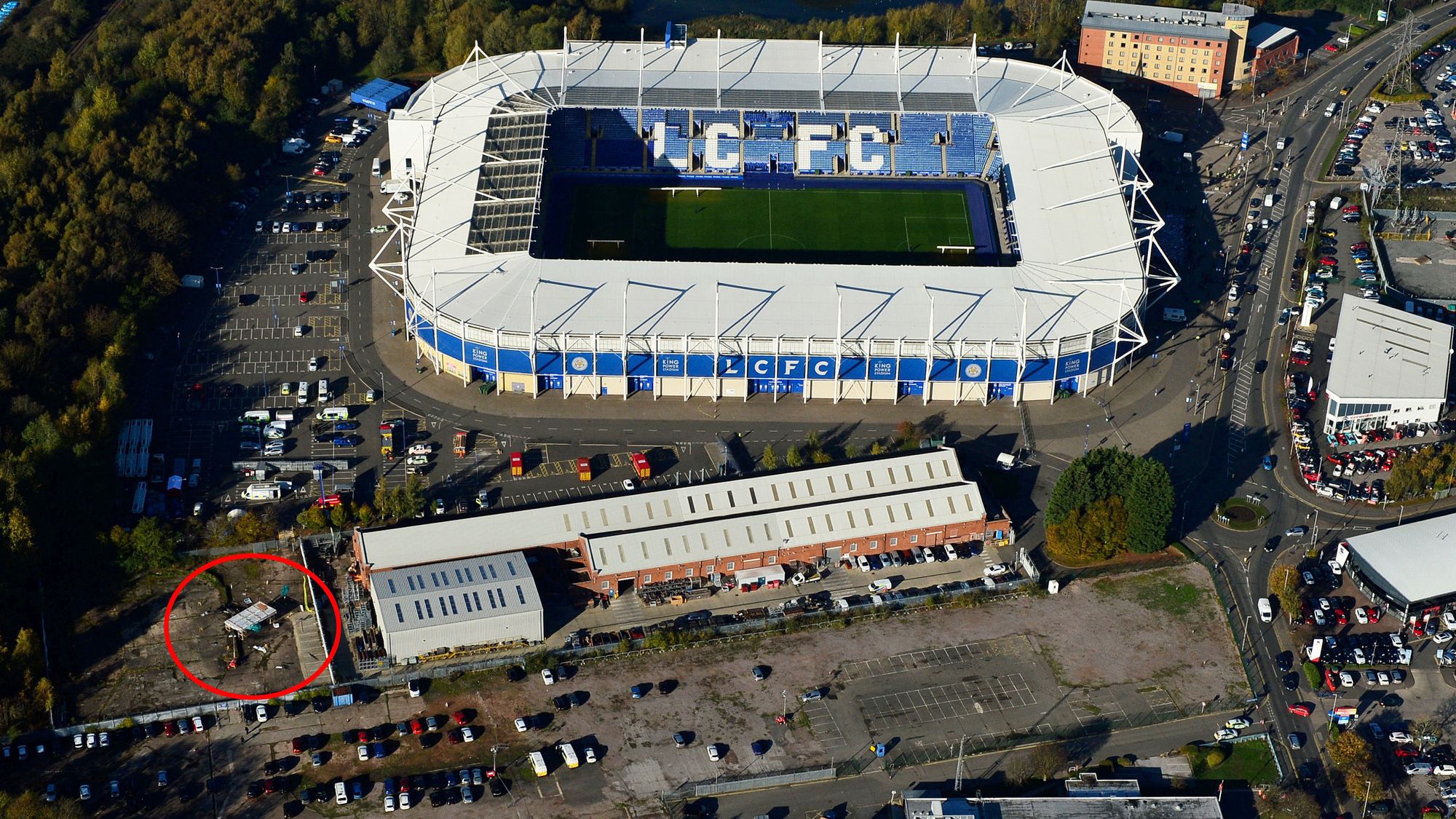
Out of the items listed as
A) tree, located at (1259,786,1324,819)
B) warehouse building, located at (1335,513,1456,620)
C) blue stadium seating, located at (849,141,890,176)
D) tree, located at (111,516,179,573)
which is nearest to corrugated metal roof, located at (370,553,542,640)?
tree, located at (111,516,179,573)

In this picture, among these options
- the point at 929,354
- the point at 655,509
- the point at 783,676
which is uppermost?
the point at 929,354

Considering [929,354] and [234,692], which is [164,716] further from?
[929,354]

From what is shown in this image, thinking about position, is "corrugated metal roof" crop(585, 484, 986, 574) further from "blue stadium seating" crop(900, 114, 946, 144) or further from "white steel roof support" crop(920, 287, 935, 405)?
"blue stadium seating" crop(900, 114, 946, 144)

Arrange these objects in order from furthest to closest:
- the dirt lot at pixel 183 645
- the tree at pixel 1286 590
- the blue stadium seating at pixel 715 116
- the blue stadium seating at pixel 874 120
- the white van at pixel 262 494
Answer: the blue stadium seating at pixel 715 116
the blue stadium seating at pixel 874 120
the white van at pixel 262 494
the tree at pixel 1286 590
the dirt lot at pixel 183 645

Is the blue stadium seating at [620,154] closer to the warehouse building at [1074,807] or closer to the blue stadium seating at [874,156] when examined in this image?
the blue stadium seating at [874,156]

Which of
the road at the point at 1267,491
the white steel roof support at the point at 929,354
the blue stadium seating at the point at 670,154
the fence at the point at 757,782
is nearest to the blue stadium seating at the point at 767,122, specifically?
the blue stadium seating at the point at 670,154

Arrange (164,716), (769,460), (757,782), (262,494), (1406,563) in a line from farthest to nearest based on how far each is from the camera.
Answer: (769,460) < (262,494) < (1406,563) < (164,716) < (757,782)

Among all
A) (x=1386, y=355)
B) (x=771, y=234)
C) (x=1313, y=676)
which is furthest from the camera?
(x=771, y=234)

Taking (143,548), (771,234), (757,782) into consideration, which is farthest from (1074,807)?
(771,234)
